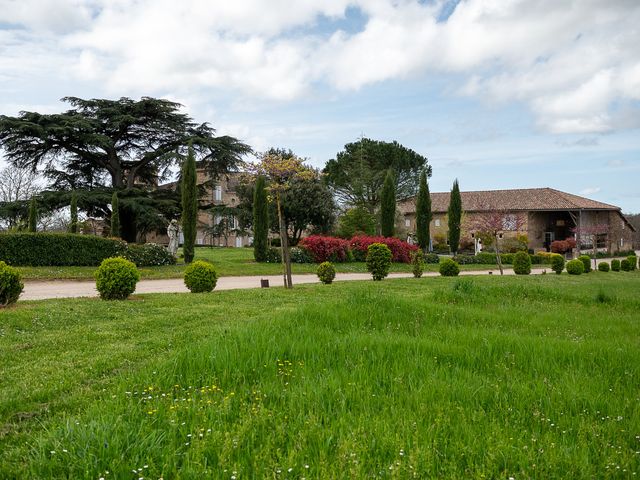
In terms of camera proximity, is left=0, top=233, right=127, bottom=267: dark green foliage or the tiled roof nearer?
left=0, top=233, right=127, bottom=267: dark green foliage

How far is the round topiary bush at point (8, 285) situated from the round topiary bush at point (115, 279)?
5.29 feet

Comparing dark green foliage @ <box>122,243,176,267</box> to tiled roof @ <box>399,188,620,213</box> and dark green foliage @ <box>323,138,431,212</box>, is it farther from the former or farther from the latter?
tiled roof @ <box>399,188,620,213</box>

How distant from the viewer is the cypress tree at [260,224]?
2634 centimetres

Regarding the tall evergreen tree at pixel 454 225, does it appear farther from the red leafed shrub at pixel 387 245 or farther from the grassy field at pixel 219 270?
the grassy field at pixel 219 270

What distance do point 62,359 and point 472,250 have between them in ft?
157

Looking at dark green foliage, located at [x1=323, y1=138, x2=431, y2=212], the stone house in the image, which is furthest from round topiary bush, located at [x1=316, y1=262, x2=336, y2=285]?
the stone house

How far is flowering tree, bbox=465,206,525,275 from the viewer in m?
29.5

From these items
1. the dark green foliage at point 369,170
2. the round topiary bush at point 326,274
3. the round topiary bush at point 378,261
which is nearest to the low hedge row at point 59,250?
the round topiary bush at point 326,274

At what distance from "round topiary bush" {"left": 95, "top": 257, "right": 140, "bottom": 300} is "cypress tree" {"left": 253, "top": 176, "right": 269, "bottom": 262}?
15791 millimetres

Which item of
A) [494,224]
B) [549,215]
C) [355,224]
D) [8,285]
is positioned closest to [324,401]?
[8,285]

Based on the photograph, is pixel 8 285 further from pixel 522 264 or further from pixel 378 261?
pixel 522 264

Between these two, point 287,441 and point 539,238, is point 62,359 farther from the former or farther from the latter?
point 539,238

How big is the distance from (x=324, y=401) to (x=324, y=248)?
76.2 feet

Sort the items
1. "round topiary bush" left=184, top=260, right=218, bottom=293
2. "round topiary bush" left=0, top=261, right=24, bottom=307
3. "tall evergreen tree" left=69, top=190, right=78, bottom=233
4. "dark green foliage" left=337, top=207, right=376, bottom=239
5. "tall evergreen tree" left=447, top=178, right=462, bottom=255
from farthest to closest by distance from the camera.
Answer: "dark green foliage" left=337, top=207, right=376, bottom=239 < "tall evergreen tree" left=447, top=178, right=462, bottom=255 < "tall evergreen tree" left=69, top=190, right=78, bottom=233 < "round topiary bush" left=184, top=260, right=218, bottom=293 < "round topiary bush" left=0, top=261, right=24, bottom=307
